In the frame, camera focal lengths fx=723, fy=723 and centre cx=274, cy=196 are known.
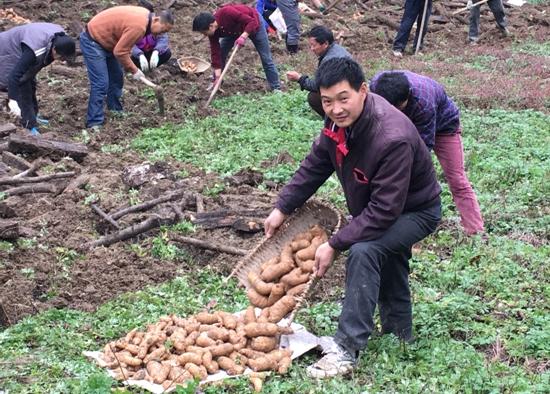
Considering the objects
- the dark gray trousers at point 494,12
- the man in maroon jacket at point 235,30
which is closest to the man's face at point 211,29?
the man in maroon jacket at point 235,30

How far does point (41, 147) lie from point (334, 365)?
636cm

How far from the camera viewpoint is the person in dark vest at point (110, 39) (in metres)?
10.6

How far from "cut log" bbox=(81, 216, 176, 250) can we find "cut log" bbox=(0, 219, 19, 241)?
0.65 metres

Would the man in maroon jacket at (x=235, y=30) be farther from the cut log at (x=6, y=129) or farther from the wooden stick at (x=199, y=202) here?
the wooden stick at (x=199, y=202)

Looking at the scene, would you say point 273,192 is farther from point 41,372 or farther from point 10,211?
point 41,372

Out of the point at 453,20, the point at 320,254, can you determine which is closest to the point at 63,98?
the point at 320,254

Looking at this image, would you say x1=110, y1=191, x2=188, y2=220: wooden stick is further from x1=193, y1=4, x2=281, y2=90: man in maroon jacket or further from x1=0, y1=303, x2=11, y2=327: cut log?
x1=193, y1=4, x2=281, y2=90: man in maroon jacket

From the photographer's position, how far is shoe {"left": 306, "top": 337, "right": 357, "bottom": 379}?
14.8 feet

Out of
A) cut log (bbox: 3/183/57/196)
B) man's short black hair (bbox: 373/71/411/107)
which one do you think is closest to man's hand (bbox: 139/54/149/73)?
cut log (bbox: 3/183/57/196)

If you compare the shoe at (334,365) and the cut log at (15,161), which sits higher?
the shoe at (334,365)

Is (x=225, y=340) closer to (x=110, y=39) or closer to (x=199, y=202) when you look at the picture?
(x=199, y=202)

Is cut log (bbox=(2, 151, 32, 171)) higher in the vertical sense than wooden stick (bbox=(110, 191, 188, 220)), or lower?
Result: lower

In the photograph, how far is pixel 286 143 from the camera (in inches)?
393

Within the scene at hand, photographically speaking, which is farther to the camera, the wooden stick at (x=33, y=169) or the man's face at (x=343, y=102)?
the wooden stick at (x=33, y=169)
